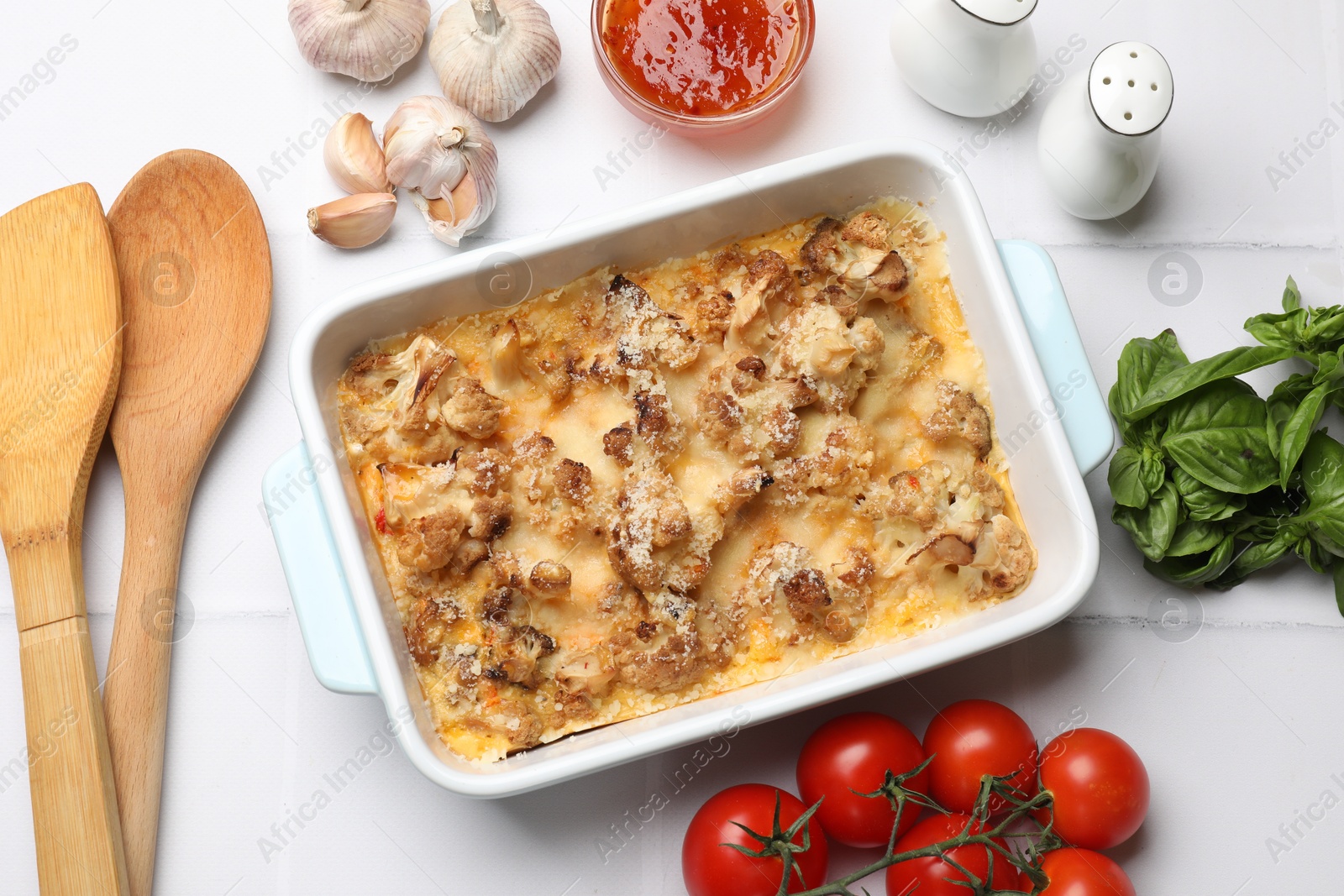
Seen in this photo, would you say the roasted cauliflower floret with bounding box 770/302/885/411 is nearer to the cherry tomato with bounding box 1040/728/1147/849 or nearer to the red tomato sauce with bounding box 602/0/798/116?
the red tomato sauce with bounding box 602/0/798/116

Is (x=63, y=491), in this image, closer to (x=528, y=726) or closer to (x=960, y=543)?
(x=528, y=726)

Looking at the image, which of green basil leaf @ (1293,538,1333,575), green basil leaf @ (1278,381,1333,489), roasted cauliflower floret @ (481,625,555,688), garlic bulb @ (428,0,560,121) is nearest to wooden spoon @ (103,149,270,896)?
garlic bulb @ (428,0,560,121)

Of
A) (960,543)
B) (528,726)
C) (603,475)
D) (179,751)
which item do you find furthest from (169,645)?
(960,543)

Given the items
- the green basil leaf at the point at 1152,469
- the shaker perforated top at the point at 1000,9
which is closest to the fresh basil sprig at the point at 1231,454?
the green basil leaf at the point at 1152,469

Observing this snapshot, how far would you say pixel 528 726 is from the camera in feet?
4.79

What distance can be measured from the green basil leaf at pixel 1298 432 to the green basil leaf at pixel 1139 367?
19cm

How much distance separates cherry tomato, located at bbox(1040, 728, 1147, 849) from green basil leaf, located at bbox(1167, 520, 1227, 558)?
33 cm

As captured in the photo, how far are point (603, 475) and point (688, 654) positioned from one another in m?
0.31

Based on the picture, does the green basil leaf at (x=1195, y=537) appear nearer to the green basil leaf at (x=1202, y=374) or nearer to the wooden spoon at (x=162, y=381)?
the green basil leaf at (x=1202, y=374)

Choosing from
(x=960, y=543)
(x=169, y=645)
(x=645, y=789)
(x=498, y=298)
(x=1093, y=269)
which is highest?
(x=498, y=298)

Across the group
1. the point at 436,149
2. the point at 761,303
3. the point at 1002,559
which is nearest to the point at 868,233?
the point at 761,303

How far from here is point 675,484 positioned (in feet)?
5.08

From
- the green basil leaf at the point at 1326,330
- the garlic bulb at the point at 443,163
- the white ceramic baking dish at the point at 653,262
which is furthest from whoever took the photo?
the garlic bulb at the point at 443,163

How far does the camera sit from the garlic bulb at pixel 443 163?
5.66 ft
